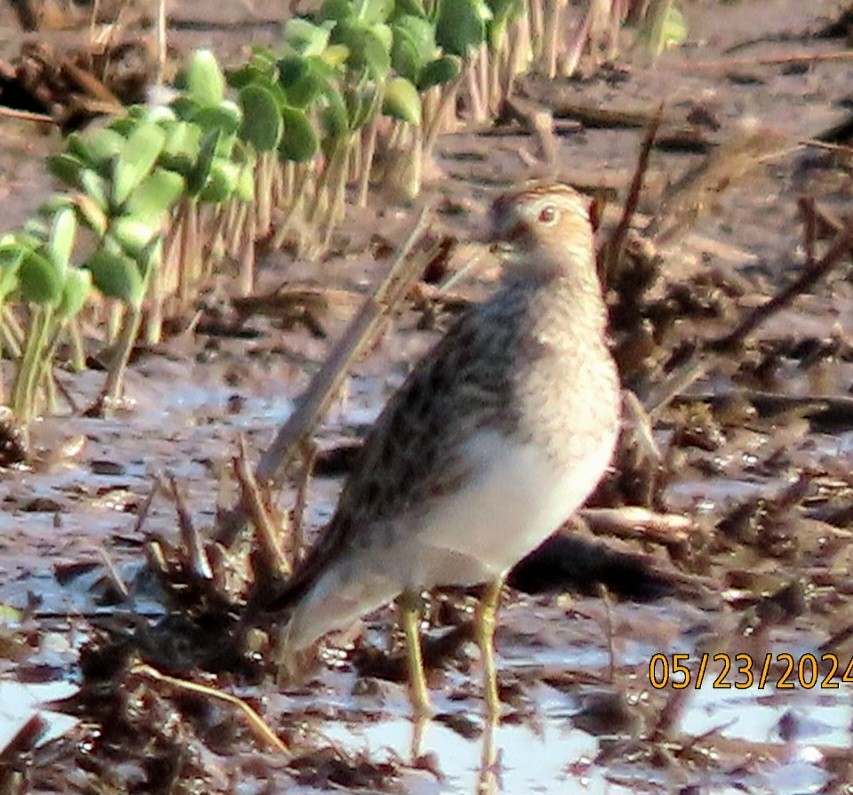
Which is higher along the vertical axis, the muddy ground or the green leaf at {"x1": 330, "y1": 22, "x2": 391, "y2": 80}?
the green leaf at {"x1": 330, "y1": 22, "x2": 391, "y2": 80}

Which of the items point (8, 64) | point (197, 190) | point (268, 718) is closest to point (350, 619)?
point (268, 718)

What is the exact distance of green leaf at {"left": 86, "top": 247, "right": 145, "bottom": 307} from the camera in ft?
21.7

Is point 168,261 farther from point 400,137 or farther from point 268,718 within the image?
point 268,718

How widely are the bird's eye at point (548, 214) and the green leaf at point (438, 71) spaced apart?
8.94 feet

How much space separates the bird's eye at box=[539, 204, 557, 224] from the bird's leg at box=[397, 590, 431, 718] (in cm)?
79

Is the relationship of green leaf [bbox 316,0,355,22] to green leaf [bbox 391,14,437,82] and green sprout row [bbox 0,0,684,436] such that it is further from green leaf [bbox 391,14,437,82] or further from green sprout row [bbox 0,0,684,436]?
green leaf [bbox 391,14,437,82]

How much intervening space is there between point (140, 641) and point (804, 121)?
17.7 feet

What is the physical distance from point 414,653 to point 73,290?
1.64 m

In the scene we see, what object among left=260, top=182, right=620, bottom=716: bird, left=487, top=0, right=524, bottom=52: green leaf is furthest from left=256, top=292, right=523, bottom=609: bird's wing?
left=487, top=0, right=524, bottom=52: green leaf

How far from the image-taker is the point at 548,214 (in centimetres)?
→ 534

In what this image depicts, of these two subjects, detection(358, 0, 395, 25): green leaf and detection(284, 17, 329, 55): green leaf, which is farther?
detection(358, 0, 395, 25): green leaf

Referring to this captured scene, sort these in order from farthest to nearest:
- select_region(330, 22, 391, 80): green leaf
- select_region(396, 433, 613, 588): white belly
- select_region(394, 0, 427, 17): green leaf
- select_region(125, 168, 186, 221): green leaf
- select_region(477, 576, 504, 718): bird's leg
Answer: select_region(394, 0, 427, 17): green leaf → select_region(330, 22, 391, 80): green leaf → select_region(125, 168, 186, 221): green leaf → select_region(477, 576, 504, 718): bird's leg → select_region(396, 433, 613, 588): white belly
